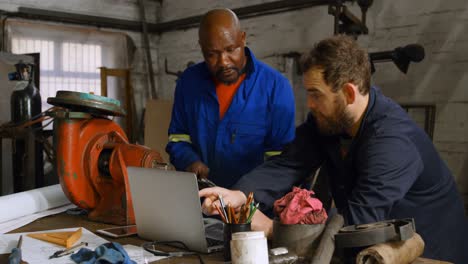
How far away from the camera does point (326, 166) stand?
70.3 inches

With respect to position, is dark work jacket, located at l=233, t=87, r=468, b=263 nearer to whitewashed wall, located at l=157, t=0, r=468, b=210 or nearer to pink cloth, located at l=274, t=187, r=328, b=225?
pink cloth, located at l=274, t=187, r=328, b=225

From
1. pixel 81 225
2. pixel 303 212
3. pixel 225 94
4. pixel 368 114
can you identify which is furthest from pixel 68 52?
pixel 303 212

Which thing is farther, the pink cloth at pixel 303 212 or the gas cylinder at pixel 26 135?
the gas cylinder at pixel 26 135

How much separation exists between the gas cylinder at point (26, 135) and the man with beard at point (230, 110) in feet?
5.96

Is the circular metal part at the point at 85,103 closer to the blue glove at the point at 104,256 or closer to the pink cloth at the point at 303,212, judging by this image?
the blue glove at the point at 104,256

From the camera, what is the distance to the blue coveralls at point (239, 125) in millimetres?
2072

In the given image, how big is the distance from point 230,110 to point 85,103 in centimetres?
69

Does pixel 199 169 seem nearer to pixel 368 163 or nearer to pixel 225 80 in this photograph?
pixel 225 80

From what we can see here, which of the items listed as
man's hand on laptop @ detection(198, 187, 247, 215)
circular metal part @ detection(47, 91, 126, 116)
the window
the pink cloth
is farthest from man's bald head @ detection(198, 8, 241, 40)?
the window

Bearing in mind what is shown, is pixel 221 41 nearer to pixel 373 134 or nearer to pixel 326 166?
pixel 326 166

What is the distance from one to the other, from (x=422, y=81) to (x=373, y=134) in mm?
2357

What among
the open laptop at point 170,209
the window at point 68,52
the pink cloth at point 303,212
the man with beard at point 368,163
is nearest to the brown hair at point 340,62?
the man with beard at point 368,163

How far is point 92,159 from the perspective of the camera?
1.71 meters

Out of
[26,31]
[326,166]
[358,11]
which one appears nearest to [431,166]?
[326,166]
